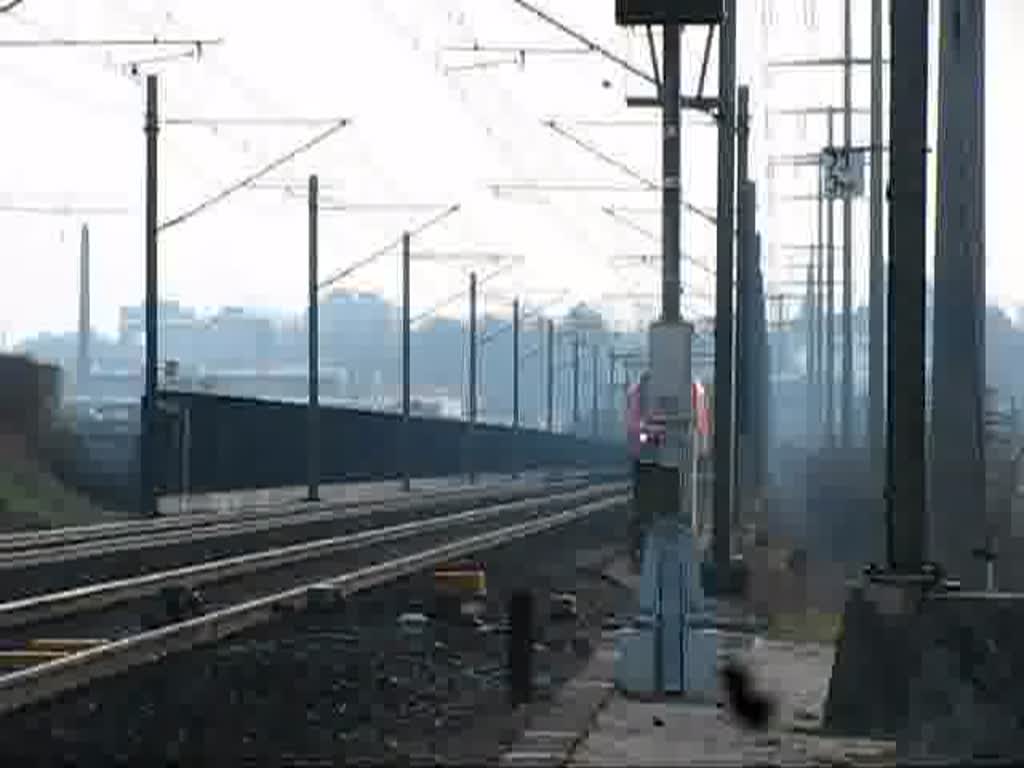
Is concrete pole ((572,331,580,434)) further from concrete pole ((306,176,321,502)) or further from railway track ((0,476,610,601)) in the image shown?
railway track ((0,476,610,601))

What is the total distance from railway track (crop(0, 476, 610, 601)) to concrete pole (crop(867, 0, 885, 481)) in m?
11.0

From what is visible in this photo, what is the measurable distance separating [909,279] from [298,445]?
219ft

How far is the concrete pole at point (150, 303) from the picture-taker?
58.2 meters

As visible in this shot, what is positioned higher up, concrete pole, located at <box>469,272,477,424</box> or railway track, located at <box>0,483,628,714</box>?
concrete pole, located at <box>469,272,477,424</box>

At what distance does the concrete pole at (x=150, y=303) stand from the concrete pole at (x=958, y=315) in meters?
28.1

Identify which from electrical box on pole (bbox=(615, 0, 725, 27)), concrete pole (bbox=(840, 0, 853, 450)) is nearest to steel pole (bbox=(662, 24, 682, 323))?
electrical box on pole (bbox=(615, 0, 725, 27))

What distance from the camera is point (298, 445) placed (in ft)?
275

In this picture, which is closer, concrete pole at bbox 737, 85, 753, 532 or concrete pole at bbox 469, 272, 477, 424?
concrete pole at bbox 737, 85, 753, 532

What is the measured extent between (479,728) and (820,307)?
3539 inches

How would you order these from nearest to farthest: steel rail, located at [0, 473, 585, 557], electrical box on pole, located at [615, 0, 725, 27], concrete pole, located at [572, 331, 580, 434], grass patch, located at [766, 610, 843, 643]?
1. electrical box on pole, located at [615, 0, 725, 27]
2. grass patch, located at [766, 610, 843, 643]
3. steel rail, located at [0, 473, 585, 557]
4. concrete pole, located at [572, 331, 580, 434]

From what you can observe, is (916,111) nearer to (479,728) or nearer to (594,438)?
(479,728)

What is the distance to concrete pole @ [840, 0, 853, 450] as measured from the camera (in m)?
77.0

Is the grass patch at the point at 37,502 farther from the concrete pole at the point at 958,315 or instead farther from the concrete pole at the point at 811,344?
the concrete pole at the point at 811,344

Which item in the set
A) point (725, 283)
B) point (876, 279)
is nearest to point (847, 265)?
point (876, 279)
